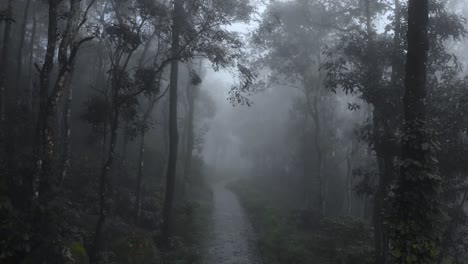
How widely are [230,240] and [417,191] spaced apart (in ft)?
38.8

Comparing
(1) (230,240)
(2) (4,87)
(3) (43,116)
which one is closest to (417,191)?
(3) (43,116)

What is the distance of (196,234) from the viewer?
60.9 ft

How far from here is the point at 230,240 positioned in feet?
60.5

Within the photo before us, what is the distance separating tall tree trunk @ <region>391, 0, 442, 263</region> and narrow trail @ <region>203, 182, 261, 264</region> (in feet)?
27.5

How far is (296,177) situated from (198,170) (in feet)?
35.2

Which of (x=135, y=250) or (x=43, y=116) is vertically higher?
(x=43, y=116)

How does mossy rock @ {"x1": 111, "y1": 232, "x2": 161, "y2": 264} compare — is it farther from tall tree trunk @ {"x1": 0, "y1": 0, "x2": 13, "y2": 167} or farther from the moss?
tall tree trunk @ {"x1": 0, "y1": 0, "x2": 13, "y2": 167}

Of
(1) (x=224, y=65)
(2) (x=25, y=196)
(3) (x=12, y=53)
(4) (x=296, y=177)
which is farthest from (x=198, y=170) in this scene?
(2) (x=25, y=196)

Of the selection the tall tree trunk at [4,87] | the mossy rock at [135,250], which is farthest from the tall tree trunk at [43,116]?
the tall tree trunk at [4,87]

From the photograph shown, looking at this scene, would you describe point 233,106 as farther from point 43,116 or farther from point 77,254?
point 77,254

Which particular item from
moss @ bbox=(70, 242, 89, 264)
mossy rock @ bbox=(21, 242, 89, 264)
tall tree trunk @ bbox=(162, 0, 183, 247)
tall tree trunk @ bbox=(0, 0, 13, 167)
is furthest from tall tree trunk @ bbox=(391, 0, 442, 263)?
tall tree trunk @ bbox=(0, 0, 13, 167)

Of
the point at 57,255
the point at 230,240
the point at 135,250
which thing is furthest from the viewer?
the point at 230,240

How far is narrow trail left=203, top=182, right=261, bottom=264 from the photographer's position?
50.9 ft

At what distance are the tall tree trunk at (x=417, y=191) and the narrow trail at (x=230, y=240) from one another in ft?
27.5
